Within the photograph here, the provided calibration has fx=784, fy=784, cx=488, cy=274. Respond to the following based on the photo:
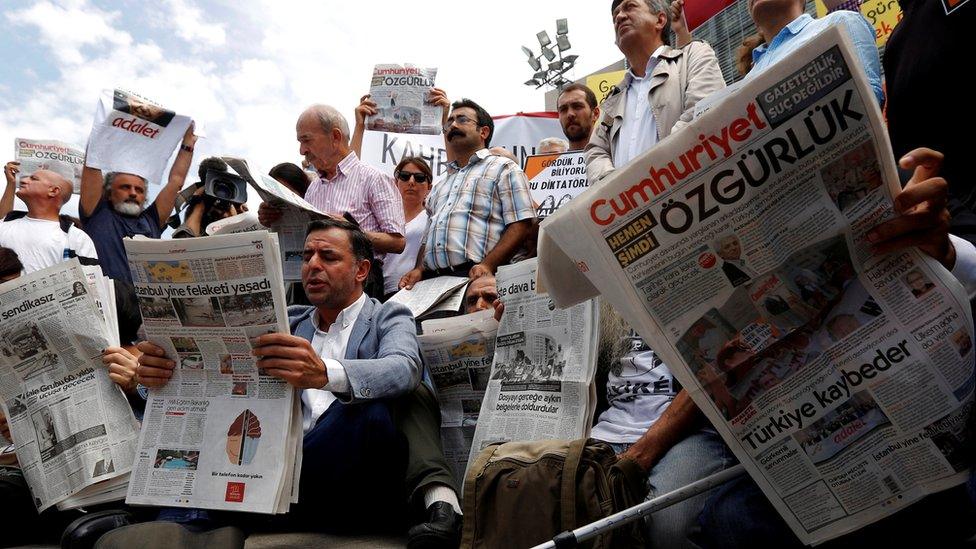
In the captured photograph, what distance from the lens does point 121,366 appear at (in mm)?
2523

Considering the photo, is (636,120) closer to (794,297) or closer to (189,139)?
(794,297)

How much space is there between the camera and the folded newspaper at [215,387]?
2088 millimetres

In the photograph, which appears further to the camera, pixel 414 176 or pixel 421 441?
pixel 414 176

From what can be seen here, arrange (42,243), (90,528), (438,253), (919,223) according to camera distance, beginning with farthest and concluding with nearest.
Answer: (42,243) → (438,253) → (90,528) → (919,223)

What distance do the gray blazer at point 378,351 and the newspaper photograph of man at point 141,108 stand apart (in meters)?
1.53

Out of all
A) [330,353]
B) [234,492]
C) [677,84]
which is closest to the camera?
[234,492]

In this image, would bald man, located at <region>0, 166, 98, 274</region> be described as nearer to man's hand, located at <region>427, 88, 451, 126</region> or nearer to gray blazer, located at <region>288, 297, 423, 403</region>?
gray blazer, located at <region>288, 297, 423, 403</region>

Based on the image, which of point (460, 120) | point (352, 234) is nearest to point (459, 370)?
point (352, 234)

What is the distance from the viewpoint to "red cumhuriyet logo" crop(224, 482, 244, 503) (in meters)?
2.09

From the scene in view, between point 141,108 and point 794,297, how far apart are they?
134 inches

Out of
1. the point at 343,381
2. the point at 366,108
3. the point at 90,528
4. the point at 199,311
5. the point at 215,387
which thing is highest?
the point at 366,108

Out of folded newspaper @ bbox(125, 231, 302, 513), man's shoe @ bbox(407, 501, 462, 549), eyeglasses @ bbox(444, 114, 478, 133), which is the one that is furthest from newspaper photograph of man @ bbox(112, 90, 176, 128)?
man's shoe @ bbox(407, 501, 462, 549)

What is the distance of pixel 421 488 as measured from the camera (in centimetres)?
233

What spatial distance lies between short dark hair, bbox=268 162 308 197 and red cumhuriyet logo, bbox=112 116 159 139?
Result: 0.82 meters
